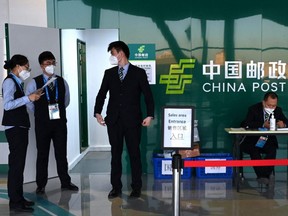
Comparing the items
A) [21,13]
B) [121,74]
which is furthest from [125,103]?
[21,13]

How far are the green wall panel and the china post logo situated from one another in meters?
0.04

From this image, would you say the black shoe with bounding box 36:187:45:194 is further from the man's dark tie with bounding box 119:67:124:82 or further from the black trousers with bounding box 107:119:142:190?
the man's dark tie with bounding box 119:67:124:82

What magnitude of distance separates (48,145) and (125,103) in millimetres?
1073

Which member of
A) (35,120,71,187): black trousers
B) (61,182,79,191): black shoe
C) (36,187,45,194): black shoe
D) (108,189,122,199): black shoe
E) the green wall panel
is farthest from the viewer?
the green wall panel

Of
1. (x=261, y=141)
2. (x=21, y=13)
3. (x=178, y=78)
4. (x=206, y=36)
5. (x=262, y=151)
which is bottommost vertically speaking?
(x=262, y=151)

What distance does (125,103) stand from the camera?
434 centimetres

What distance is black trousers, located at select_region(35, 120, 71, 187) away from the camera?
4578mm

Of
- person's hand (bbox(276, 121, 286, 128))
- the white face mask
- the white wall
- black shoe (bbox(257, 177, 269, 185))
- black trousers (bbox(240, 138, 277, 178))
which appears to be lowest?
black shoe (bbox(257, 177, 269, 185))

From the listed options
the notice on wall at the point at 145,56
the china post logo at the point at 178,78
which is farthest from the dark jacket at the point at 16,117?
the china post logo at the point at 178,78

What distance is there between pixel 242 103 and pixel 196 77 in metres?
0.72


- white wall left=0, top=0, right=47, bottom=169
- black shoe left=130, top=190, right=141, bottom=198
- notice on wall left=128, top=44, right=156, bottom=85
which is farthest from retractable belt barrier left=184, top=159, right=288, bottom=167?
white wall left=0, top=0, right=47, bottom=169

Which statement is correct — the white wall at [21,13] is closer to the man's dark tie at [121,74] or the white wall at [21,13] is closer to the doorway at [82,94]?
the doorway at [82,94]

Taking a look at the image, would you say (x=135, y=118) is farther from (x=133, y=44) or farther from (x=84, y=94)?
(x=84, y=94)

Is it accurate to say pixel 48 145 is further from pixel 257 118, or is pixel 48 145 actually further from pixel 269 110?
pixel 269 110
